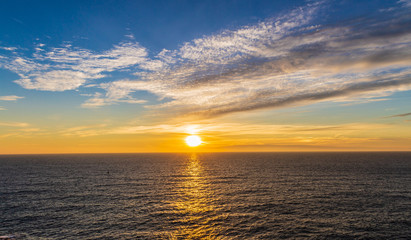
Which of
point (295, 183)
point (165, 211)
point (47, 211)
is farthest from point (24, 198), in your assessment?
point (295, 183)

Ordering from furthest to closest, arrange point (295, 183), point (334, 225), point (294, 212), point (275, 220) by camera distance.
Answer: point (295, 183) → point (294, 212) → point (275, 220) → point (334, 225)

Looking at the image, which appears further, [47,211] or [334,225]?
[47,211]

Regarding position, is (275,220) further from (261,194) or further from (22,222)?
(22,222)

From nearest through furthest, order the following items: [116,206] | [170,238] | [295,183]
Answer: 1. [170,238]
2. [116,206]
3. [295,183]

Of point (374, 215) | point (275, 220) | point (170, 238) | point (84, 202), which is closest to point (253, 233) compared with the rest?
point (275, 220)

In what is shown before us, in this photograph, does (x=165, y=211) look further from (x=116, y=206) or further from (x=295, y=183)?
(x=295, y=183)

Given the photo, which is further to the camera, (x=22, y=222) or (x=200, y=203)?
(x=200, y=203)

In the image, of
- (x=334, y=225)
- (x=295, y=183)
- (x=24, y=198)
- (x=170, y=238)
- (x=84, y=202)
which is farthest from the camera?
(x=295, y=183)

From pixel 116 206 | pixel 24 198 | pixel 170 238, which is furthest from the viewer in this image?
pixel 24 198
